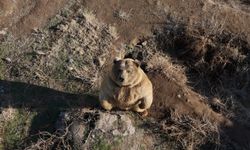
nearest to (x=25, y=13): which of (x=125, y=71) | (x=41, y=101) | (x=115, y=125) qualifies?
(x=41, y=101)

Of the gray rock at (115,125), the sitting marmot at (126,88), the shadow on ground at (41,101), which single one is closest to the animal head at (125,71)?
the sitting marmot at (126,88)

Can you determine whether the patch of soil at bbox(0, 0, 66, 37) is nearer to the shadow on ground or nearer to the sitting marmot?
the shadow on ground

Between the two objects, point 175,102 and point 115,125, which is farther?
point 175,102

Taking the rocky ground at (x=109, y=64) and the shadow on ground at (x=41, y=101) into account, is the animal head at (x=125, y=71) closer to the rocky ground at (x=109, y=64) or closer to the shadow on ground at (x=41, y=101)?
the rocky ground at (x=109, y=64)

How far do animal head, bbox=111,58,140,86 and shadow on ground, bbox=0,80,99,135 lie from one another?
1234mm

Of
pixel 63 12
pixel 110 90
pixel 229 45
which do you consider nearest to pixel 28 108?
pixel 110 90

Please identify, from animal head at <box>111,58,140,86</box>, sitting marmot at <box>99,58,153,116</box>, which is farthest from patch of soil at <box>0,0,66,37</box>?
animal head at <box>111,58,140,86</box>

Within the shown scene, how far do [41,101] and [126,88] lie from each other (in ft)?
5.85

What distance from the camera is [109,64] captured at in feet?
33.5

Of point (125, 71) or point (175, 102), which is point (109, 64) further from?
point (125, 71)

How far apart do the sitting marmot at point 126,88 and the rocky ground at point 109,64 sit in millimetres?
315

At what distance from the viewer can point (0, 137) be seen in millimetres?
9133

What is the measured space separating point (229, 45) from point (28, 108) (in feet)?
13.7

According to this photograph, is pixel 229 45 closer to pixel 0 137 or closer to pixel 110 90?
pixel 110 90
